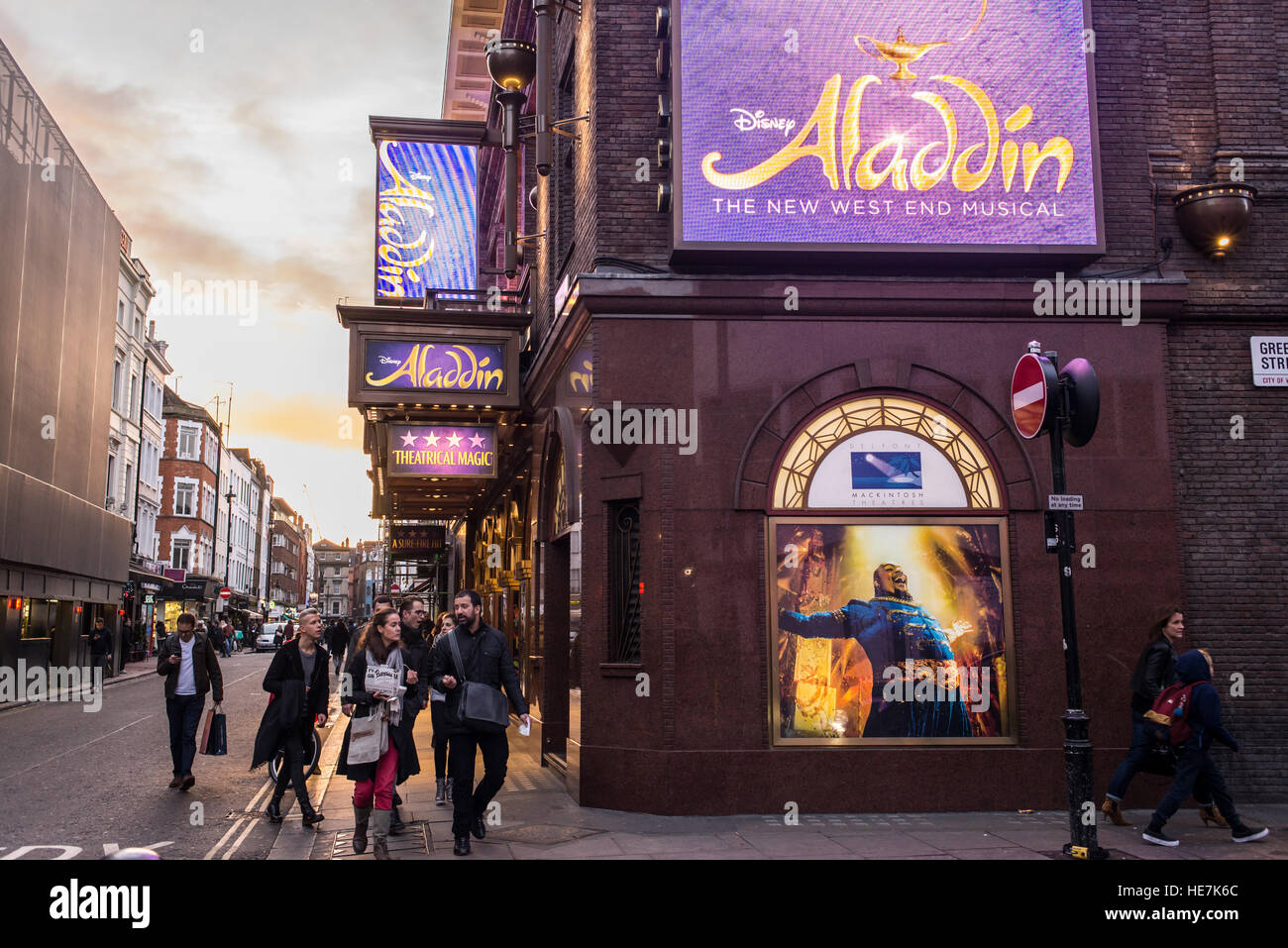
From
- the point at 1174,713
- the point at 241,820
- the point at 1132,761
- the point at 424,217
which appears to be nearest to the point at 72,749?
the point at 241,820

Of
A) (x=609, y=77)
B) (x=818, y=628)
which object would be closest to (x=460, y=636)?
(x=818, y=628)

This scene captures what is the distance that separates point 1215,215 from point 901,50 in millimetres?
3620

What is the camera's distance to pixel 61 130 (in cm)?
2927

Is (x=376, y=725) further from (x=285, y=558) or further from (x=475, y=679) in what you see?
(x=285, y=558)

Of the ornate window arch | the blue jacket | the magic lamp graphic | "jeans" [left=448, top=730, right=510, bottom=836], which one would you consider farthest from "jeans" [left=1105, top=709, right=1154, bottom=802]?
the magic lamp graphic

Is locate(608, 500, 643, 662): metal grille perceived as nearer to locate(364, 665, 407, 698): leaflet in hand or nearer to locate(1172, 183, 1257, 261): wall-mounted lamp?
locate(364, 665, 407, 698): leaflet in hand

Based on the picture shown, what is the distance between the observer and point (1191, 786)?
832 centimetres

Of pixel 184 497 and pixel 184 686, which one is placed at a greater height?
pixel 184 497

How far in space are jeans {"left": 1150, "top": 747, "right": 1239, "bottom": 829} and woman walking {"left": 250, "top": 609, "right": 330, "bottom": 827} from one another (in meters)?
6.99

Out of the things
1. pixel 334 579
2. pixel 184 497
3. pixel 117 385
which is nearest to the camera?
pixel 117 385

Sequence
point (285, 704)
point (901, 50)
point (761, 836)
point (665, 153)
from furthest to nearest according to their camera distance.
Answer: point (901, 50) < point (665, 153) < point (285, 704) < point (761, 836)

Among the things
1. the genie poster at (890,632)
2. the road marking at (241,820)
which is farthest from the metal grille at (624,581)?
the road marking at (241,820)

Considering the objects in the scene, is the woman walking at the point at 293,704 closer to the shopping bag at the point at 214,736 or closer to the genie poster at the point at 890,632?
the shopping bag at the point at 214,736

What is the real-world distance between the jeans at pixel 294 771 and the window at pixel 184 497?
59.4 metres
